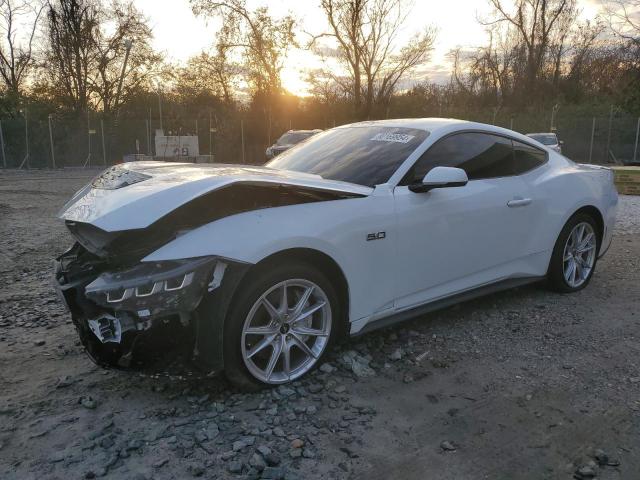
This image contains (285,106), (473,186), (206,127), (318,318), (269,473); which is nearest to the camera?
(269,473)

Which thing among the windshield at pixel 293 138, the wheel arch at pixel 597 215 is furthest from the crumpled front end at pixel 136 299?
the windshield at pixel 293 138

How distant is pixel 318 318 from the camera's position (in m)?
3.17

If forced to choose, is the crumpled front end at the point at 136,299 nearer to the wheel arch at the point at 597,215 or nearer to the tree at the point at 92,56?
the wheel arch at the point at 597,215

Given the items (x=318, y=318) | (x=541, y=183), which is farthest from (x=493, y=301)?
(x=318, y=318)

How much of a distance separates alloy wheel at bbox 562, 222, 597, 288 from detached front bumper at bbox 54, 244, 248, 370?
3434 mm

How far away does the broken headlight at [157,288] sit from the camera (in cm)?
253

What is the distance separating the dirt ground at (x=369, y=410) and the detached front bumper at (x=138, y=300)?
0.26m

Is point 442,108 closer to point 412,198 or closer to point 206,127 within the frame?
point 206,127

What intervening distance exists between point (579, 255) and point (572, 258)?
0.12 m

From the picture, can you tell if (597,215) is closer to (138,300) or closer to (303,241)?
(303,241)

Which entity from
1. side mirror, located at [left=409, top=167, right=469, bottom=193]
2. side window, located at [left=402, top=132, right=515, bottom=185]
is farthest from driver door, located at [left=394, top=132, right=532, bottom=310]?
side mirror, located at [left=409, top=167, right=469, bottom=193]

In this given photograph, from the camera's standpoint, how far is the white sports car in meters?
2.64

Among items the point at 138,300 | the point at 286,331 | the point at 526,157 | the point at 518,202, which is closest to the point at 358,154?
the point at 518,202

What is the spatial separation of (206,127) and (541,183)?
26.2m
